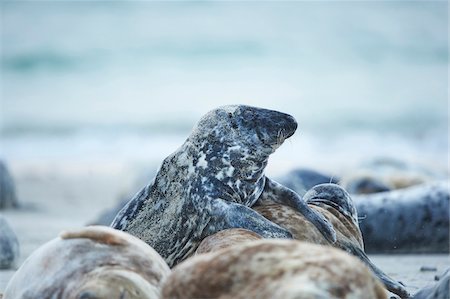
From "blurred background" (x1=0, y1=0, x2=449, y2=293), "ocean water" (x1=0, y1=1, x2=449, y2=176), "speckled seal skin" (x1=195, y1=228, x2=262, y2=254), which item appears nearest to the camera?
"speckled seal skin" (x1=195, y1=228, x2=262, y2=254)

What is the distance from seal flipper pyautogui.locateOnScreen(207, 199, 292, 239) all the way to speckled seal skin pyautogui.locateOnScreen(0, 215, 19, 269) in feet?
8.65

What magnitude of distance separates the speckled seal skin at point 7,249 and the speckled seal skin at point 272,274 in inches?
159

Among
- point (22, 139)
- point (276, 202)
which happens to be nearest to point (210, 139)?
point (276, 202)

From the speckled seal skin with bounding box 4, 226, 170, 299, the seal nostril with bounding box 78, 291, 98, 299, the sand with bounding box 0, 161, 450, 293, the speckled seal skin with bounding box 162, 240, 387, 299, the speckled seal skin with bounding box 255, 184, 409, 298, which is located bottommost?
the sand with bounding box 0, 161, 450, 293

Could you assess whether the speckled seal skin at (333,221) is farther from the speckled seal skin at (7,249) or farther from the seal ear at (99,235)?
the speckled seal skin at (7,249)

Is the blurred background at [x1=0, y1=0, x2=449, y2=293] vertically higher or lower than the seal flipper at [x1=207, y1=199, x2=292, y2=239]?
lower

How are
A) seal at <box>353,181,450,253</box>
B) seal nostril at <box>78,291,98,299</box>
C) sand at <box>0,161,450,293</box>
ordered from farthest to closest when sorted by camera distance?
seal at <box>353,181,450,253</box> → sand at <box>0,161,450,293</box> → seal nostril at <box>78,291,98,299</box>

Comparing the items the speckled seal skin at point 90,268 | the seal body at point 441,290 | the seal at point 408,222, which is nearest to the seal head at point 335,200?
the seal body at point 441,290

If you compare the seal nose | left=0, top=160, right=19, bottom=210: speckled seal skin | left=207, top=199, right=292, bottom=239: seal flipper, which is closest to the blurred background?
left=0, top=160, right=19, bottom=210: speckled seal skin

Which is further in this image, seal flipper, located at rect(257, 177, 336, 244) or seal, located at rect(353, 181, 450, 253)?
seal, located at rect(353, 181, 450, 253)

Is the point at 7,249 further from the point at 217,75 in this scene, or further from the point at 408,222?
the point at 217,75

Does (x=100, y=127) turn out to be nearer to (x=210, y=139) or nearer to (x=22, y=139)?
(x=22, y=139)

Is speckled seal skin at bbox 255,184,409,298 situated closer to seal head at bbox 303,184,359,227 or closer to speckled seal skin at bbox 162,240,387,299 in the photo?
seal head at bbox 303,184,359,227

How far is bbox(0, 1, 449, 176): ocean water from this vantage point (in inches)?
825
